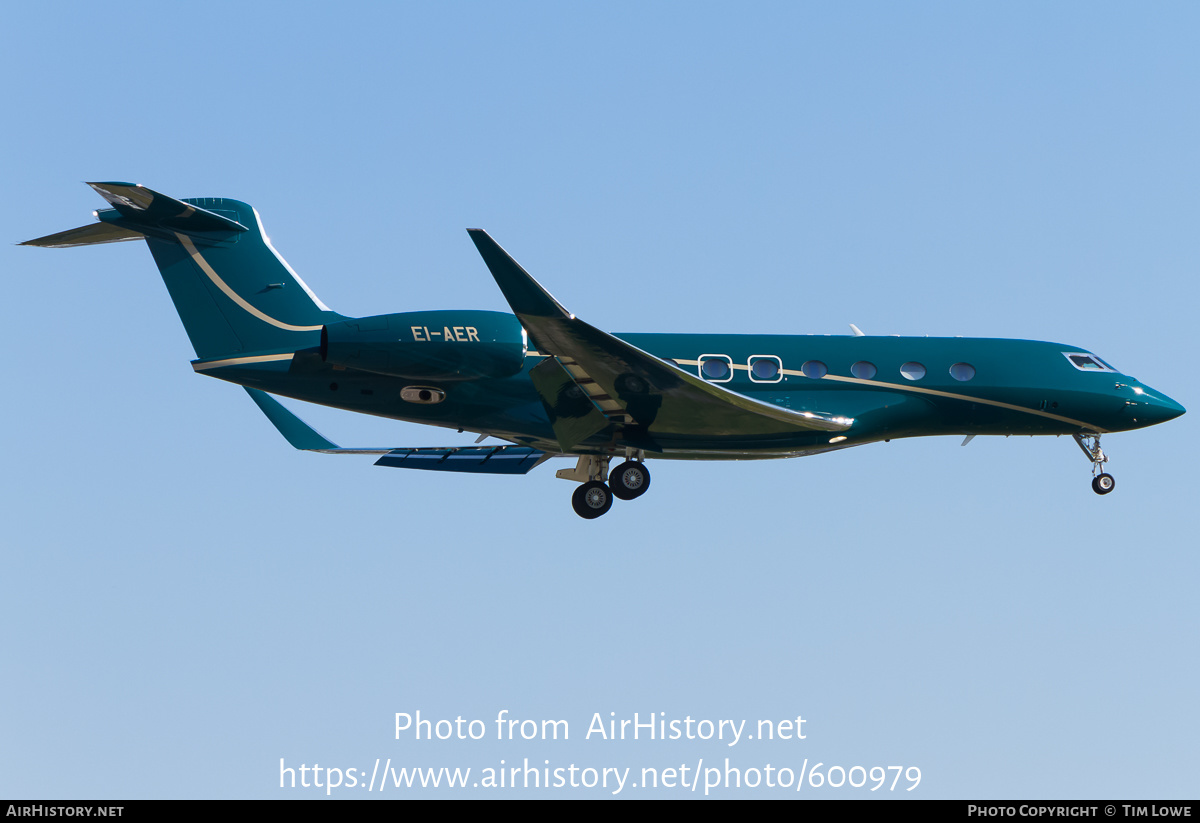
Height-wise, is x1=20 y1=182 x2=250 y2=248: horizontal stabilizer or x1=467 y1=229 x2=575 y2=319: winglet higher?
x1=20 y1=182 x2=250 y2=248: horizontal stabilizer

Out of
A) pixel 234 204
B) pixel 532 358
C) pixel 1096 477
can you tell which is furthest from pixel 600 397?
pixel 1096 477

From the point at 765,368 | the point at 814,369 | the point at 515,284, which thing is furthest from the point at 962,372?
the point at 515,284

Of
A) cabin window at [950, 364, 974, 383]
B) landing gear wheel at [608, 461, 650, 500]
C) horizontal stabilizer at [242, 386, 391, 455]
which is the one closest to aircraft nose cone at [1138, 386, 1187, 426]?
cabin window at [950, 364, 974, 383]

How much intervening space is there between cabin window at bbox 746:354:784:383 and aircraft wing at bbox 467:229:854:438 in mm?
667

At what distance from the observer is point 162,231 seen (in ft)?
65.3

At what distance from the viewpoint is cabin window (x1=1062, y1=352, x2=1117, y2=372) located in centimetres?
2252

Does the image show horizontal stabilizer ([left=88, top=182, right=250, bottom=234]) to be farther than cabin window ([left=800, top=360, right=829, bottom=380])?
No

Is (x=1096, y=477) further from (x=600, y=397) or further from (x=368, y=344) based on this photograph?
(x=368, y=344)

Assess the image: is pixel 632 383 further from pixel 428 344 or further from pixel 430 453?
pixel 430 453

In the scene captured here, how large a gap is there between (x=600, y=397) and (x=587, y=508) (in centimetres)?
217

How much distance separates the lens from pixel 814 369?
20.7m

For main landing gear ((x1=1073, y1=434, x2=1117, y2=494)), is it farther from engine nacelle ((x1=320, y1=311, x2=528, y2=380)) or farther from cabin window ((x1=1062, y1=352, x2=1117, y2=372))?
engine nacelle ((x1=320, y1=311, x2=528, y2=380))

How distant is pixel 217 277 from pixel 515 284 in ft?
19.5

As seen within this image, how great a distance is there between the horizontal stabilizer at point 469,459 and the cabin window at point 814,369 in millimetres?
4832
